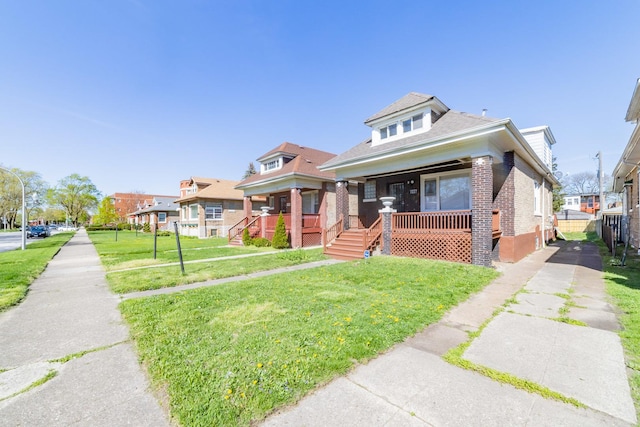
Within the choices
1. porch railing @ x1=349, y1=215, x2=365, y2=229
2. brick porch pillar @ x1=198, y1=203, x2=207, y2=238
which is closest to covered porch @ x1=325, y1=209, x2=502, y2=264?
porch railing @ x1=349, y1=215, x2=365, y2=229

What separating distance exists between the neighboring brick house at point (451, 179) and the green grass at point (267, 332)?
3061 millimetres

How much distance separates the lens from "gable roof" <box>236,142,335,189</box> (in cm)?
1556

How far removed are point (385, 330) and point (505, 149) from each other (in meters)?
9.48

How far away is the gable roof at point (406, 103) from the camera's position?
35.7ft

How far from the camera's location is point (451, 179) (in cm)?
1179

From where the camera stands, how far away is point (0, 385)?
265 cm

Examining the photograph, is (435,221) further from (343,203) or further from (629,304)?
(629,304)

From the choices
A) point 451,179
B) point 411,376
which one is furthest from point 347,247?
point 411,376

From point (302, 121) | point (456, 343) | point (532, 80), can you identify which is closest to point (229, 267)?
point (456, 343)

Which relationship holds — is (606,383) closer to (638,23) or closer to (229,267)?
(229,267)

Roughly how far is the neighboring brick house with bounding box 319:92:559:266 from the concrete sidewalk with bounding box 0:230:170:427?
8939 mm

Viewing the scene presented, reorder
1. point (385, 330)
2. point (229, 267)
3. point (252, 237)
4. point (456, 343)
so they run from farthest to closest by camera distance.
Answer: point (252, 237)
point (229, 267)
point (385, 330)
point (456, 343)

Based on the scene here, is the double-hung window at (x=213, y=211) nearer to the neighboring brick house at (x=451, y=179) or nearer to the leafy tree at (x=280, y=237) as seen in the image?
the leafy tree at (x=280, y=237)

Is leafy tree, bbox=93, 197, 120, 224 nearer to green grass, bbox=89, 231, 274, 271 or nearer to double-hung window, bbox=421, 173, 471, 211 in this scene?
green grass, bbox=89, 231, 274, 271
